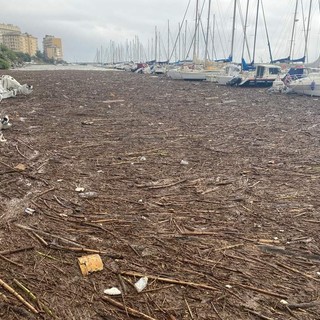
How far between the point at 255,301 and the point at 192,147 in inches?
213

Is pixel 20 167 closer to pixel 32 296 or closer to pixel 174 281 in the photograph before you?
pixel 32 296

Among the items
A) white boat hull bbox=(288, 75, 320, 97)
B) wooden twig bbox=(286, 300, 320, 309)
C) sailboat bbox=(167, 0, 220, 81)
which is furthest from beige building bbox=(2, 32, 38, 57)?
wooden twig bbox=(286, 300, 320, 309)

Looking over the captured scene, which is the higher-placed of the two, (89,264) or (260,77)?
(260,77)

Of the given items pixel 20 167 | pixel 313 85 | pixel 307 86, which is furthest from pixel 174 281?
pixel 307 86

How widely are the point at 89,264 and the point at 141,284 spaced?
56cm

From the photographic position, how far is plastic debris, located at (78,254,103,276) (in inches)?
124

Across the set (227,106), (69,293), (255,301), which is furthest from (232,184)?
(227,106)

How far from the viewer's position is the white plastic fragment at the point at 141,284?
2.95m

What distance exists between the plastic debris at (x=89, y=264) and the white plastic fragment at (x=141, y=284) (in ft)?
1.35

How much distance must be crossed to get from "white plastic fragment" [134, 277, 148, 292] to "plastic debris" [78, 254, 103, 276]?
1.35 ft

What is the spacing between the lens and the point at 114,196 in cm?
495

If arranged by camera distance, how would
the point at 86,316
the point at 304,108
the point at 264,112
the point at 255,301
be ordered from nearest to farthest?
the point at 86,316 < the point at 255,301 < the point at 264,112 < the point at 304,108

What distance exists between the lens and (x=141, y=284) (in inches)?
118

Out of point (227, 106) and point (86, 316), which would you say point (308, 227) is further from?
point (227, 106)
